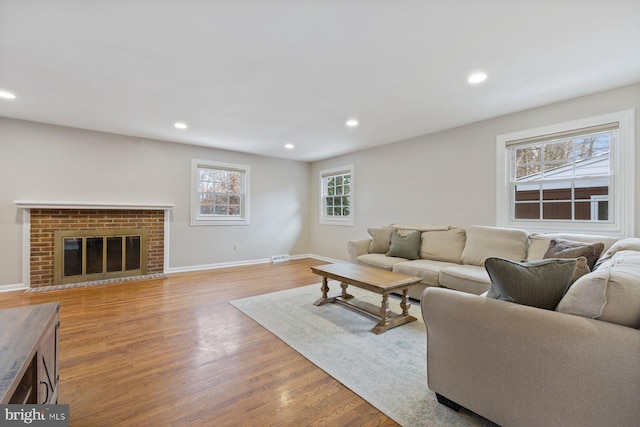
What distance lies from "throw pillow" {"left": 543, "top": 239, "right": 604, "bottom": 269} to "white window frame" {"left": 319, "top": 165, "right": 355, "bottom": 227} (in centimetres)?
350

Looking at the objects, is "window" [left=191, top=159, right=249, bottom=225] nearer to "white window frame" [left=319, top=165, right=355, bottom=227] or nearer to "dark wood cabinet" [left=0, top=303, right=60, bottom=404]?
"white window frame" [left=319, top=165, right=355, bottom=227]

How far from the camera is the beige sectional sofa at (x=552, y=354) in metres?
1.08

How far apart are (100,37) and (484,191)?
4290 mm

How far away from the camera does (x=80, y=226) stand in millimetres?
4254

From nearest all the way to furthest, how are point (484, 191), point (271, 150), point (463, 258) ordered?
1. point (463, 258)
2. point (484, 191)
3. point (271, 150)

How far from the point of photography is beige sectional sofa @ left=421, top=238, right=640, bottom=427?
1.08 meters

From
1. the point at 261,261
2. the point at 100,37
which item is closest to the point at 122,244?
the point at 261,261

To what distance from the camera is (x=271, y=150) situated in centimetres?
558

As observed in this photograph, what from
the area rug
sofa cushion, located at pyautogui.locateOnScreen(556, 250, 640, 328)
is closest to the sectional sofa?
sofa cushion, located at pyautogui.locateOnScreen(556, 250, 640, 328)

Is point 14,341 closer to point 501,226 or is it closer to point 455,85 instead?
point 455,85

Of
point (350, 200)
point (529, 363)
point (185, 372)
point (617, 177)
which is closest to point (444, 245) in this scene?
point (617, 177)

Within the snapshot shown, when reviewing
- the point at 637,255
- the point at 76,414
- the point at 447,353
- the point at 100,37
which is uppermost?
the point at 100,37

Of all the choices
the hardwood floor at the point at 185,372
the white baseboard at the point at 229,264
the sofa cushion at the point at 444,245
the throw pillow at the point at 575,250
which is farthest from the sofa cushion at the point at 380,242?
the hardwood floor at the point at 185,372

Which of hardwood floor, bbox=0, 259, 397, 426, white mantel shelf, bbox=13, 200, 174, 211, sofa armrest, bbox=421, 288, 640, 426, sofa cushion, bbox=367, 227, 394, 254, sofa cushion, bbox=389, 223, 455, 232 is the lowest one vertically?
hardwood floor, bbox=0, 259, 397, 426
